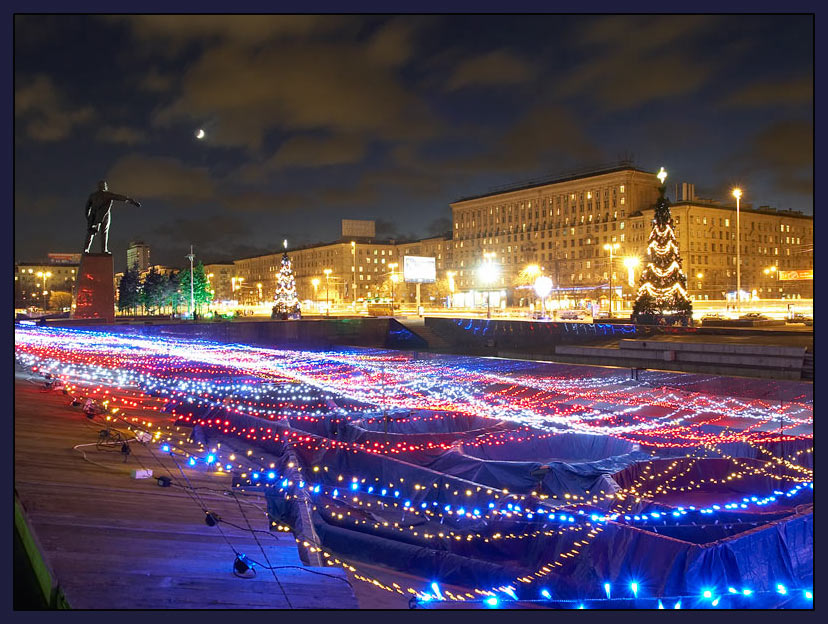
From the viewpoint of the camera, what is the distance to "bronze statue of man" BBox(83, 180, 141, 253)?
84.5 ft

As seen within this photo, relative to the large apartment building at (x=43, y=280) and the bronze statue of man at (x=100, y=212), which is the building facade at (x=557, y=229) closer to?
the large apartment building at (x=43, y=280)

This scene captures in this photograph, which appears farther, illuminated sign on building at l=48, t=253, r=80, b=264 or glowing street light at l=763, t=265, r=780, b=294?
illuminated sign on building at l=48, t=253, r=80, b=264

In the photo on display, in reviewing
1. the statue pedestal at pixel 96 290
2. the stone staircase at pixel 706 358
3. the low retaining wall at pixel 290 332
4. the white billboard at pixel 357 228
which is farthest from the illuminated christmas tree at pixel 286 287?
the white billboard at pixel 357 228

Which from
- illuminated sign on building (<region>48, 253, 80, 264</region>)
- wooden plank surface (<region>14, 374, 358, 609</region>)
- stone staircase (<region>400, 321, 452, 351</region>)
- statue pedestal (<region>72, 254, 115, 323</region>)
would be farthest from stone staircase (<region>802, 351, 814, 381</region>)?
illuminated sign on building (<region>48, 253, 80, 264</region>)

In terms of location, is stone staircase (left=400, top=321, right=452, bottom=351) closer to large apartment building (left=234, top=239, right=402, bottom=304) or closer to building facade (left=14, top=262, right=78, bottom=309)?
building facade (left=14, top=262, right=78, bottom=309)

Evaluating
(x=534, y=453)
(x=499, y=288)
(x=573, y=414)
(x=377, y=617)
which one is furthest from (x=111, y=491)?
(x=499, y=288)

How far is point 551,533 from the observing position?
309 inches

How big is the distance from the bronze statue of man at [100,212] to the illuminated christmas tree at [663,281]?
1018 inches

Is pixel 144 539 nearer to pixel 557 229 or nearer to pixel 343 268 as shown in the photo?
pixel 557 229

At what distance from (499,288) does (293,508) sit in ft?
313

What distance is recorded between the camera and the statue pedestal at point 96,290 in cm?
2619

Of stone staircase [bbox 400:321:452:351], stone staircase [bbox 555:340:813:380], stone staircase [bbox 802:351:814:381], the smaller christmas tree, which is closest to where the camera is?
stone staircase [bbox 802:351:814:381]

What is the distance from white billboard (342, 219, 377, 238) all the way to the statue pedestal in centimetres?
10560

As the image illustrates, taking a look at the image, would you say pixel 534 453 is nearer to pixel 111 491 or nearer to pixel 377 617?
pixel 111 491
